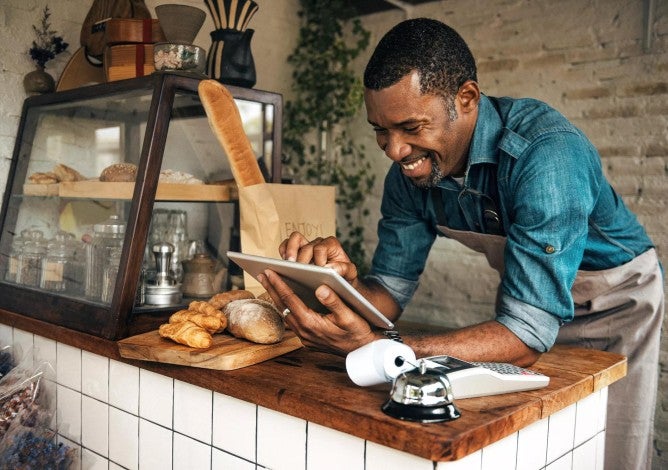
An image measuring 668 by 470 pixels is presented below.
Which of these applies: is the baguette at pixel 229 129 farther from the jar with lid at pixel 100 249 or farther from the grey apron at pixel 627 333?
the grey apron at pixel 627 333

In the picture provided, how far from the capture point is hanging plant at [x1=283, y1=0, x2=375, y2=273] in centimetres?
395

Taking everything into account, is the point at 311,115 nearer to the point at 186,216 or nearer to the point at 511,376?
the point at 186,216

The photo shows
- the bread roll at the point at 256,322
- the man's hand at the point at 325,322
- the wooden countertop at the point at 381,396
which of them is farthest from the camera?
the bread roll at the point at 256,322

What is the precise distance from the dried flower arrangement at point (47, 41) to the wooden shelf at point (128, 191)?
56 cm

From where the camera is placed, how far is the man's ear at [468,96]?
1662 millimetres

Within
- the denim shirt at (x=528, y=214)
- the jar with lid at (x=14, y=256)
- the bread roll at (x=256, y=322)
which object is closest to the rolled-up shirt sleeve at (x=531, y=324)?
the denim shirt at (x=528, y=214)

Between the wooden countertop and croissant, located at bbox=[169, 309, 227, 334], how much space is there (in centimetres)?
11

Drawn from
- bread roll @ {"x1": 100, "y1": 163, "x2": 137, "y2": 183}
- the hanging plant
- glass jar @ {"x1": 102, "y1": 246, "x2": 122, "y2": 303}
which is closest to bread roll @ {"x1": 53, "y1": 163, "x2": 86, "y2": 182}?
bread roll @ {"x1": 100, "y1": 163, "x2": 137, "y2": 183}

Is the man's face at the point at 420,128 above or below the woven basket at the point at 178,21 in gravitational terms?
below

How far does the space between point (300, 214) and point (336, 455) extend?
0.90 m

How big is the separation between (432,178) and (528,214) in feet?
1.12

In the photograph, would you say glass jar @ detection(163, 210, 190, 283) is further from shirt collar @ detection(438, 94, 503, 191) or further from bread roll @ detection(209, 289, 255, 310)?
shirt collar @ detection(438, 94, 503, 191)

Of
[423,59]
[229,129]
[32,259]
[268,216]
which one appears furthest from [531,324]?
[32,259]

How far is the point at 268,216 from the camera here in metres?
1.86
